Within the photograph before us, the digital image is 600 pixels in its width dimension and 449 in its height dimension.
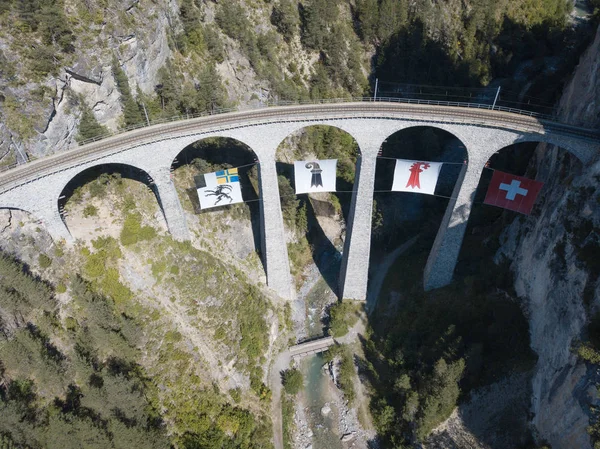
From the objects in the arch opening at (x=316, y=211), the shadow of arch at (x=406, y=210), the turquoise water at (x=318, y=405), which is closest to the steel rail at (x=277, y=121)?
the arch opening at (x=316, y=211)

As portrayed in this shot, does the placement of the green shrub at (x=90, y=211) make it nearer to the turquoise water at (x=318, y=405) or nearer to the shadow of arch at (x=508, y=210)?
the turquoise water at (x=318, y=405)

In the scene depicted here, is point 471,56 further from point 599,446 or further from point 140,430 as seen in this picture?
point 140,430

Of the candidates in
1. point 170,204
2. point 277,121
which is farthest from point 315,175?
point 170,204

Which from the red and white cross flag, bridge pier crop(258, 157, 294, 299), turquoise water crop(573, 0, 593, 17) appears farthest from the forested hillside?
turquoise water crop(573, 0, 593, 17)

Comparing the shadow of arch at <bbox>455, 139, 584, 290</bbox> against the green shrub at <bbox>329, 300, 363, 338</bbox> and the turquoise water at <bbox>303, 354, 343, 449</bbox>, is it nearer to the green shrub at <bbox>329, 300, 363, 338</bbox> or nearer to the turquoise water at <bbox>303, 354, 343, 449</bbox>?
the green shrub at <bbox>329, 300, 363, 338</bbox>

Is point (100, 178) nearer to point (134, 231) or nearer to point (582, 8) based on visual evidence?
point (134, 231)

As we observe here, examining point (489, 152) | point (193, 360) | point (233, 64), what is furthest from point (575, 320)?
point (233, 64)
